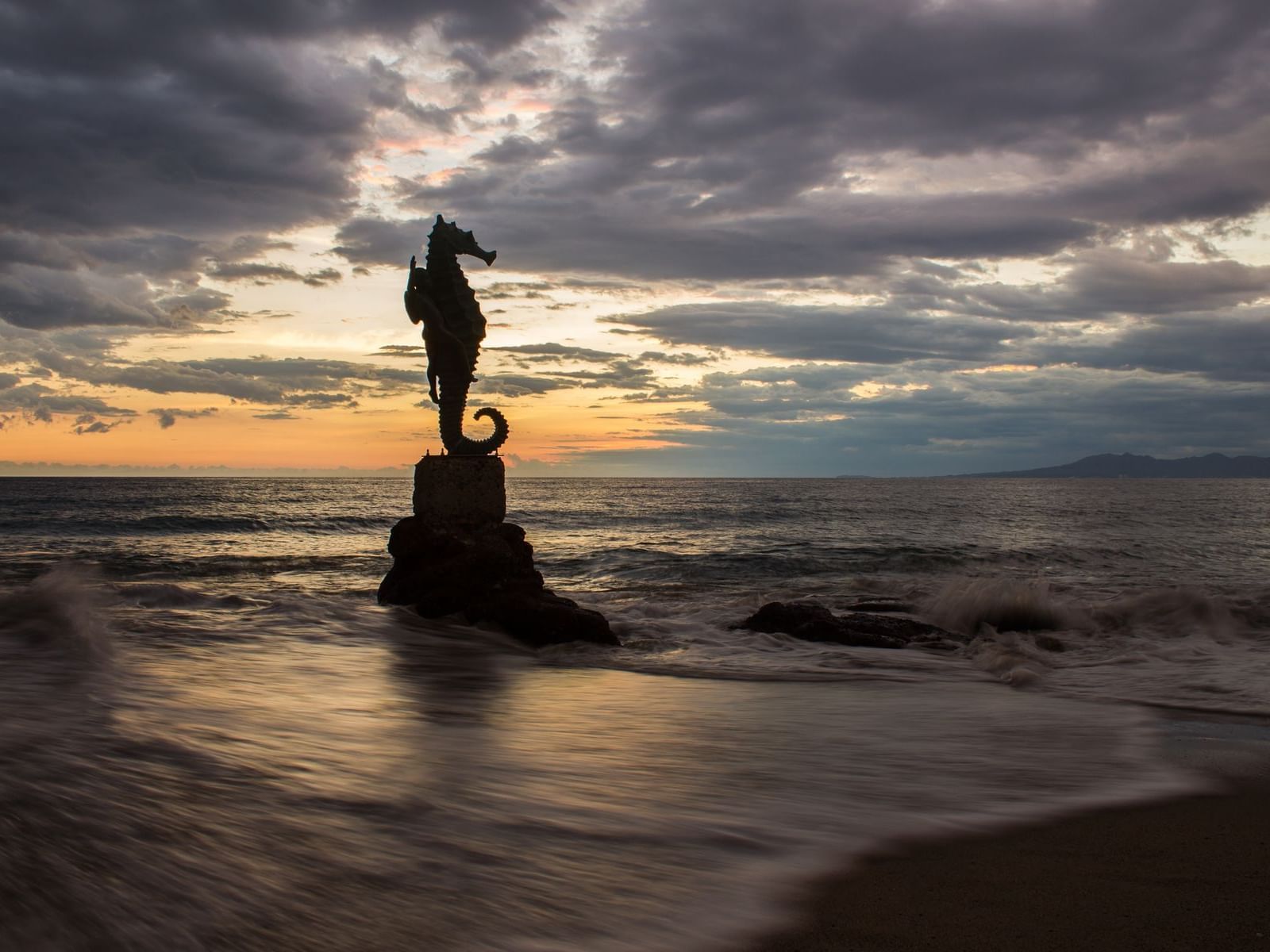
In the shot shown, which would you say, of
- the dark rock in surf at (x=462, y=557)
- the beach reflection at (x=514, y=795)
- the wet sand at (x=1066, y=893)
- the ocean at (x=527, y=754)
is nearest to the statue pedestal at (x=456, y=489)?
the dark rock in surf at (x=462, y=557)

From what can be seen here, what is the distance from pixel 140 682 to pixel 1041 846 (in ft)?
20.3

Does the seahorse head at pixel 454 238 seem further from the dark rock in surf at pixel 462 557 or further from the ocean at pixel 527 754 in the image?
the ocean at pixel 527 754

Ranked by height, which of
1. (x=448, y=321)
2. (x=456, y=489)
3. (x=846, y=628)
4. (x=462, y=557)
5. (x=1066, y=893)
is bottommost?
(x=846, y=628)

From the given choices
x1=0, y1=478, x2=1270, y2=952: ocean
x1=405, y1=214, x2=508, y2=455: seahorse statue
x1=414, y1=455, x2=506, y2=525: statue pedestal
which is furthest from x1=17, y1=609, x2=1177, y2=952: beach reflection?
x1=405, y1=214, x2=508, y2=455: seahorse statue

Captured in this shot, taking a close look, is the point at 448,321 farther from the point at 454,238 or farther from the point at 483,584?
the point at 483,584

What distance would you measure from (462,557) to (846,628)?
5.24 meters

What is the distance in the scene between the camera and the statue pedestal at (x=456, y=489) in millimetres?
11797

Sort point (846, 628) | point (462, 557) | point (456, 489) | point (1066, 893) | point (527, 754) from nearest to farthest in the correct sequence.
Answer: point (1066, 893), point (527, 754), point (846, 628), point (462, 557), point (456, 489)

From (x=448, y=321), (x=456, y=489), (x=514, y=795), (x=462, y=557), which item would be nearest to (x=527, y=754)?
(x=514, y=795)

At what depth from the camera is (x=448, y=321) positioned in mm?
12570

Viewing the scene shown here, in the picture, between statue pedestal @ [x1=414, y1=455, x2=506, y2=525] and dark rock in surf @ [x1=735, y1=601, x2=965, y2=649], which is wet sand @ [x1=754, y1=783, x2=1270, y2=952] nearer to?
dark rock in surf @ [x1=735, y1=601, x2=965, y2=649]

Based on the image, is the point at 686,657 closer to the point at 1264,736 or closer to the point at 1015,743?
the point at 1015,743

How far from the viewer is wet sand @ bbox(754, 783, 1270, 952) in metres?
2.73

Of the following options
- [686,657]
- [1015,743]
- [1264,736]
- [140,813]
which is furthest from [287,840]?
[686,657]
